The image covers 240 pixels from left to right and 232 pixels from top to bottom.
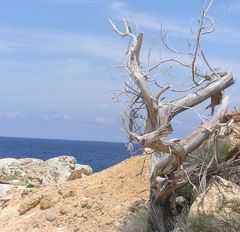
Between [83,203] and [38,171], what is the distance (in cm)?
730

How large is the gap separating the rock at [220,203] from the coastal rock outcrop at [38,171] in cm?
697

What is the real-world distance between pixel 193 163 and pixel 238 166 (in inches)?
Answer: 34.8

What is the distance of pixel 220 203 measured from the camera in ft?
41.2

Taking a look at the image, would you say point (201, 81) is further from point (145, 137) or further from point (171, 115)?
point (145, 137)

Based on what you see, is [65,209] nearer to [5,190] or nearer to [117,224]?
[117,224]

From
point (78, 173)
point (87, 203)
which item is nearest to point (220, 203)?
point (87, 203)

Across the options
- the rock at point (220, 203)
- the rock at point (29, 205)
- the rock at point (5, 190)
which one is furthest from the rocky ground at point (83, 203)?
the rock at point (220, 203)

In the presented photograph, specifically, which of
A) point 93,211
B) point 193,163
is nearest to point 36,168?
point 93,211

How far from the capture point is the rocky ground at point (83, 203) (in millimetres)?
14378

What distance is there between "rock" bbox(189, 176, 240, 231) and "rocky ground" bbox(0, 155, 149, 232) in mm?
1843

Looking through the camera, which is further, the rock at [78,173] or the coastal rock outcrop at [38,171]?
the coastal rock outcrop at [38,171]

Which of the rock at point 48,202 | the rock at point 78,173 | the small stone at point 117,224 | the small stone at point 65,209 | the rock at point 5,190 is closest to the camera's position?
the small stone at point 117,224

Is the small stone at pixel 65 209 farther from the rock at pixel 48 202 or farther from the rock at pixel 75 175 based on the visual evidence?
the rock at pixel 75 175

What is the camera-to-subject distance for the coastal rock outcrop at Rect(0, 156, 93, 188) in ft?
67.8
